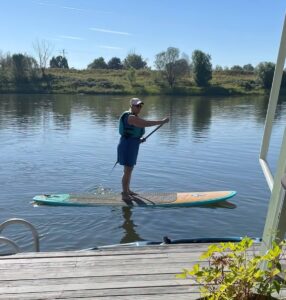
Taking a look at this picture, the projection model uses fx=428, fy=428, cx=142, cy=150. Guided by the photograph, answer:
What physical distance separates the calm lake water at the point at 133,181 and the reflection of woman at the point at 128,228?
0.02m

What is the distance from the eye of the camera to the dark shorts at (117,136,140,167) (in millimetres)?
7492

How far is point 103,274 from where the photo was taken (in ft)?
10.6

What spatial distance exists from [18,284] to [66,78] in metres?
64.7

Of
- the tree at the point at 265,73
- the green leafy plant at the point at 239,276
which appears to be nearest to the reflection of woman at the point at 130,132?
the green leafy plant at the point at 239,276

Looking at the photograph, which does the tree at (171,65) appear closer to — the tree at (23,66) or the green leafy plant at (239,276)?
the tree at (23,66)

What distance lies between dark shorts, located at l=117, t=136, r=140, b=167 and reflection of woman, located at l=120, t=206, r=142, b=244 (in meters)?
0.83

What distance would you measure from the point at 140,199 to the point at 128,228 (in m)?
1.03

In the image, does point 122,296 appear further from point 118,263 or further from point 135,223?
point 135,223

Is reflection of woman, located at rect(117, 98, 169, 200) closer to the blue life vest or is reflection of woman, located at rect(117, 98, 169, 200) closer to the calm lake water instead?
the blue life vest

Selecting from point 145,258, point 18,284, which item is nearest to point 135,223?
point 145,258

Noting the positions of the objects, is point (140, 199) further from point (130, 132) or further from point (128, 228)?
point (130, 132)

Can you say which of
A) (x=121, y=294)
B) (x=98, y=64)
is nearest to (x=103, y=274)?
(x=121, y=294)

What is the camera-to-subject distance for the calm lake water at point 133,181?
22.5 ft

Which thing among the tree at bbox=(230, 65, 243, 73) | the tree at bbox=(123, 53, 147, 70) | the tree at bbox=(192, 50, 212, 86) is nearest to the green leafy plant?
the tree at bbox=(192, 50, 212, 86)
